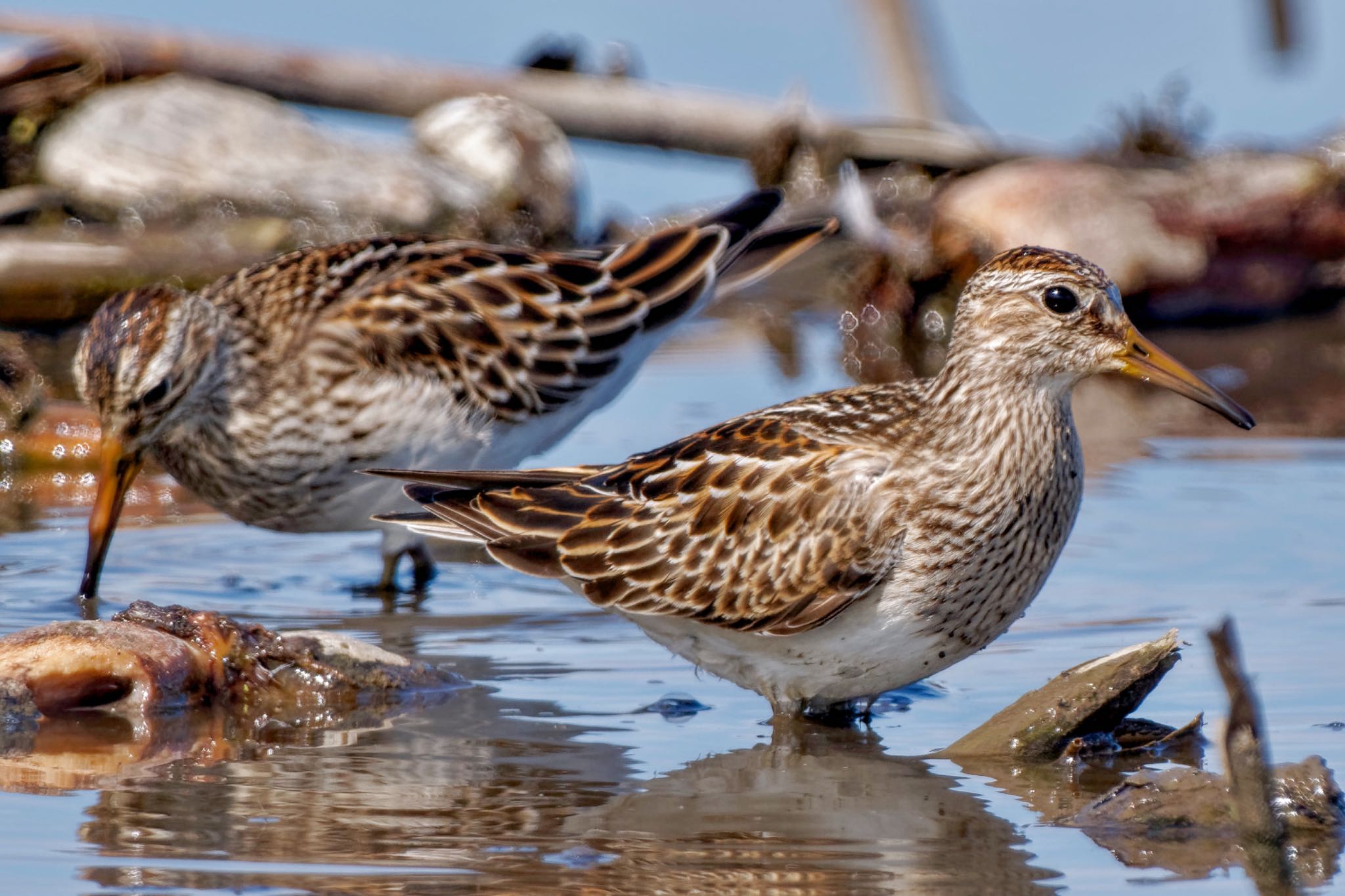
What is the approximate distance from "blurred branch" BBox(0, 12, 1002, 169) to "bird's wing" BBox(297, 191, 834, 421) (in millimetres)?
6269

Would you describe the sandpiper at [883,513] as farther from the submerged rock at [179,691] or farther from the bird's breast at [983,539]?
the submerged rock at [179,691]

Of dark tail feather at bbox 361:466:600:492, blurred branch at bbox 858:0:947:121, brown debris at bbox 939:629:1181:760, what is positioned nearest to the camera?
brown debris at bbox 939:629:1181:760

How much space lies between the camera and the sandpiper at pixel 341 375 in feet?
27.6

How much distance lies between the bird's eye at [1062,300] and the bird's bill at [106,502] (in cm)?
399

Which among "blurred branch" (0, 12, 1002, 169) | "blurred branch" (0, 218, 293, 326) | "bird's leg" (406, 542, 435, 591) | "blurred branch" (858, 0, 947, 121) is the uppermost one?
"blurred branch" (858, 0, 947, 121)

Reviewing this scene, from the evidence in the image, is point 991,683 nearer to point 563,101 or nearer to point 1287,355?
point 1287,355

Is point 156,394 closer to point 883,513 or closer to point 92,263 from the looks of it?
point 883,513

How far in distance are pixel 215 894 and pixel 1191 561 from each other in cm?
534

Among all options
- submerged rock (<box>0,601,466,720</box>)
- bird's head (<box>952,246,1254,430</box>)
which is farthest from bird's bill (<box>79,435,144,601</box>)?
bird's head (<box>952,246,1254,430</box>)

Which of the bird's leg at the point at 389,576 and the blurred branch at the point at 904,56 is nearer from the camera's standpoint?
the bird's leg at the point at 389,576

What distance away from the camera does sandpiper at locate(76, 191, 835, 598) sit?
8.41 metres

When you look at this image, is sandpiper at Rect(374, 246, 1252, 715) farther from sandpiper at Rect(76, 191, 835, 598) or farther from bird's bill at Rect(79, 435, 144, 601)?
bird's bill at Rect(79, 435, 144, 601)

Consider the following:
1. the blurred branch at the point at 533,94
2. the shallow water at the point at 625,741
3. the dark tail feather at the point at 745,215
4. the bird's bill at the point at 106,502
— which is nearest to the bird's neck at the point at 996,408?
the shallow water at the point at 625,741

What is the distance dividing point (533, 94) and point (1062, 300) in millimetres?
10601
